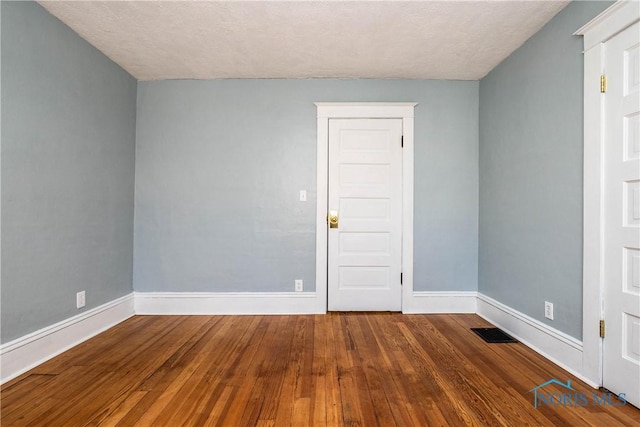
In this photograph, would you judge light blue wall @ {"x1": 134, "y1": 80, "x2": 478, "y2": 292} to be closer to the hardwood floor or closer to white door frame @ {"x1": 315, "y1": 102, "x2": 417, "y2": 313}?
white door frame @ {"x1": 315, "y1": 102, "x2": 417, "y2": 313}

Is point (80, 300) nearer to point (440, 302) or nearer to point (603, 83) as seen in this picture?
point (440, 302)

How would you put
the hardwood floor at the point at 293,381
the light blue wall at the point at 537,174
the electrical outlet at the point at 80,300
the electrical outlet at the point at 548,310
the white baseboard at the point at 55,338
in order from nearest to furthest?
the hardwood floor at the point at 293,381 < the white baseboard at the point at 55,338 < the light blue wall at the point at 537,174 < the electrical outlet at the point at 548,310 < the electrical outlet at the point at 80,300

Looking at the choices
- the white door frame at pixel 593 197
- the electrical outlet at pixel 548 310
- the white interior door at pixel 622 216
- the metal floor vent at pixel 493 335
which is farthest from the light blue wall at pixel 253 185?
the white interior door at pixel 622 216

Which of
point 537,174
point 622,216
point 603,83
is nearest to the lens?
point 622,216

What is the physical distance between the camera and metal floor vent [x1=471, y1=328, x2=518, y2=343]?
8.39 ft

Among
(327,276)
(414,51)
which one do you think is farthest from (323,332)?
(414,51)

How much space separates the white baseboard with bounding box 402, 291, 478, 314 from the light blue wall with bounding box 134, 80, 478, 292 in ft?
0.30

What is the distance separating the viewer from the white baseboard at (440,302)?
3.24 m

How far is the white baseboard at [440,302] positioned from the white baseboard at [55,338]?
2878 millimetres

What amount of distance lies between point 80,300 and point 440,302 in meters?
3.35

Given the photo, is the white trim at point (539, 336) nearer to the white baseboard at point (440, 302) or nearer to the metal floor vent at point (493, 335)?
the metal floor vent at point (493, 335)

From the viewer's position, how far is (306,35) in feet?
8.07

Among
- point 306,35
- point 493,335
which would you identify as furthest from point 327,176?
point 493,335

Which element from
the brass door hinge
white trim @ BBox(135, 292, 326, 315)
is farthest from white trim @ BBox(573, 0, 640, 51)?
white trim @ BBox(135, 292, 326, 315)
